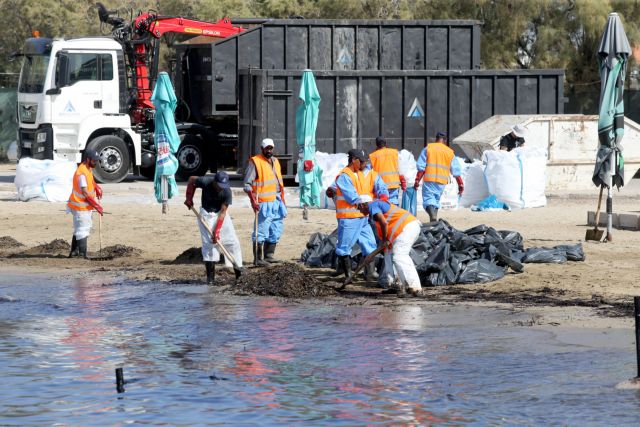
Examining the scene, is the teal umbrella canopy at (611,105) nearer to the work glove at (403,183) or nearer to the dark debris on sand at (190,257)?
the work glove at (403,183)

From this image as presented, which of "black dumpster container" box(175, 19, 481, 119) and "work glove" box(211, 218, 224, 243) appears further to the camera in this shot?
"black dumpster container" box(175, 19, 481, 119)

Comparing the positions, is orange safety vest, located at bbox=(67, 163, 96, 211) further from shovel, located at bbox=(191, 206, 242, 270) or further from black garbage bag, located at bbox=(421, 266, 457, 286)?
black garbage bag, located at bbox=(421, 266, 457, 286)

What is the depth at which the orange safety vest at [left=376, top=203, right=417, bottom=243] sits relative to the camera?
13445 mm

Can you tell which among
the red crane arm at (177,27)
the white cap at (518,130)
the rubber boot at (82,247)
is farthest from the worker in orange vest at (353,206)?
the red crane arm at (177,27)

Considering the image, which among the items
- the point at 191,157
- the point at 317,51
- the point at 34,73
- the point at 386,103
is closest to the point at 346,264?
the point at 386,103

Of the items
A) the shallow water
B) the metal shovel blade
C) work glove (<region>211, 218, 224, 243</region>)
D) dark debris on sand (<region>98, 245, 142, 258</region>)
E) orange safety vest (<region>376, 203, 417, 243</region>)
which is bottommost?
the shallow water

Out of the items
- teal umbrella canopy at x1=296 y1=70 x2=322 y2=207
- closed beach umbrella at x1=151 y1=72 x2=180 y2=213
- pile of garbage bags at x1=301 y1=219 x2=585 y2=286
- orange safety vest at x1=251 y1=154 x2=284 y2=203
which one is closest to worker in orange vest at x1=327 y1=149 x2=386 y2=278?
pile of garbage bags at x1=301 y1=219 x2=585 y2=286

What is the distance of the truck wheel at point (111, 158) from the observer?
27.1 m

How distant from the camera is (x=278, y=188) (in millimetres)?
15828

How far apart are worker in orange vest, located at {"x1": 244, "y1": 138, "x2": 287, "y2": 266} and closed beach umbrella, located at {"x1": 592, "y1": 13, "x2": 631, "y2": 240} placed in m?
4.59

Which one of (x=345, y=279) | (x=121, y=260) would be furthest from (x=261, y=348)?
(x=121, y=260)

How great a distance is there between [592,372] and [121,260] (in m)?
8.75

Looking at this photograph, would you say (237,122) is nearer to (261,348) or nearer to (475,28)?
(475,28)

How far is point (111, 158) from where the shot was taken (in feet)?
89.6
